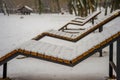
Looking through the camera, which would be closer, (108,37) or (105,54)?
(108,37)

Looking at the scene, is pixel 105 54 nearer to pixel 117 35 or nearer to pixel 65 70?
pixel 65 70

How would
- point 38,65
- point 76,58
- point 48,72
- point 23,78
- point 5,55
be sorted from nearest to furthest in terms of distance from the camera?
point 76,58
point 5,55
point 23,78
point 48,72
point 38,65

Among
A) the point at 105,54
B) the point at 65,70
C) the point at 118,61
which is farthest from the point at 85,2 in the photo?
the point at 118,61

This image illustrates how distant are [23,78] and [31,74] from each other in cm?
26

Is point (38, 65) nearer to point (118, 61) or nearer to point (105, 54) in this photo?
point (105, 54)

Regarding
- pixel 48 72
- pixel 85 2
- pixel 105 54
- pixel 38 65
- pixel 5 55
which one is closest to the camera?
pixel 5 55

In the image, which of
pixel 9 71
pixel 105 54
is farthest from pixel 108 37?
pixel 105 54

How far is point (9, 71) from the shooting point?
4.25 meters

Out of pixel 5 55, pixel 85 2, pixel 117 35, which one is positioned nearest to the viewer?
pixel 117 35

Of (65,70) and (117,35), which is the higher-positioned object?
(117,35)

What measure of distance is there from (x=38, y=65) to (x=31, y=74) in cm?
65

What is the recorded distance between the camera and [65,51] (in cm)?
356

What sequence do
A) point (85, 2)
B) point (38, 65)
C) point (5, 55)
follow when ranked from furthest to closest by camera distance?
point (85, 2) → point (38, 65) → point (5, 55)

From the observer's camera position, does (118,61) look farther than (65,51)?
No
